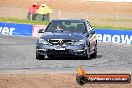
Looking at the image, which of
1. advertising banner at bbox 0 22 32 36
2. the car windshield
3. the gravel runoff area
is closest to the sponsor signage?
the gravel runoff area

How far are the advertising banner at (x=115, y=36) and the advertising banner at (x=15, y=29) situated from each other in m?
7.36

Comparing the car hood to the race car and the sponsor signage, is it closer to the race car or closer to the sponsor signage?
the race car

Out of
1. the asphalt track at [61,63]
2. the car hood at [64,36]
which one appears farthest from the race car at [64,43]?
the asphalt track at [61,63]

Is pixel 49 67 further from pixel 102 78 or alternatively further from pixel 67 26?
pixel 102 78

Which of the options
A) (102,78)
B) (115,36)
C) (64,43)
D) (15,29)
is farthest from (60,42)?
(15,29)

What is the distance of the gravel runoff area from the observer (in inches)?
603

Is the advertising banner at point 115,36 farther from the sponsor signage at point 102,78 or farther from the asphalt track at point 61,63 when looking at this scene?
the sponsor signage at point 102,78

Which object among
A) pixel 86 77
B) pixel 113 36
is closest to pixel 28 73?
pixel 86 77

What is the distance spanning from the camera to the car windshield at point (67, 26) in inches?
864

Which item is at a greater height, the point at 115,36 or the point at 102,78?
the point at 102,78

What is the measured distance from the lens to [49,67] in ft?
63.3

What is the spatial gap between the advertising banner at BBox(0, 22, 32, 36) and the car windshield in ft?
60.7

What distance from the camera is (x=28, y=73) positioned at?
17203 millimetres

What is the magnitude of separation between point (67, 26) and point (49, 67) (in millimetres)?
3453
